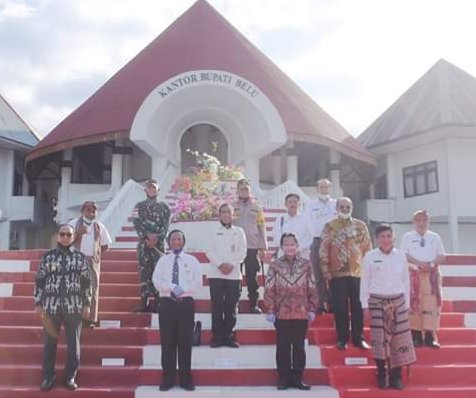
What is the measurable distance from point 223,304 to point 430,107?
13.6 meters

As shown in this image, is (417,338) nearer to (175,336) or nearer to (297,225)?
(297,225)

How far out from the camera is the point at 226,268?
5316 millimetres

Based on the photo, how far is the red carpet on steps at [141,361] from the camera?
484cm

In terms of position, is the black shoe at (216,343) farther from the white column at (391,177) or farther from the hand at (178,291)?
the white column at (391,177)

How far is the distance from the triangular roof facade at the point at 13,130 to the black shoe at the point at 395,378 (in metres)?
15.1

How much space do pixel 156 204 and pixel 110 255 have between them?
2032 millimetres

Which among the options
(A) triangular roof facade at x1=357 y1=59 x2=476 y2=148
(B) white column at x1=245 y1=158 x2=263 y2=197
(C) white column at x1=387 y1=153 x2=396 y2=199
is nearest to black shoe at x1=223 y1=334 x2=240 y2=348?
(B) white column at x1=245 y1=158 x2=263 y2=197

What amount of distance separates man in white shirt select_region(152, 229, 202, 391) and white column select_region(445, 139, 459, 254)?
487 inches

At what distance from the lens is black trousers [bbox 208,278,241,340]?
210 inches

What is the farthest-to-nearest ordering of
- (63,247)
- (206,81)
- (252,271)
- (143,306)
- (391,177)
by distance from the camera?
(391,177), (206,81), (143,306), (252,271), (63,247)

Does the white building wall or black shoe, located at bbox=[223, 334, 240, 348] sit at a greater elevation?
the white building wall

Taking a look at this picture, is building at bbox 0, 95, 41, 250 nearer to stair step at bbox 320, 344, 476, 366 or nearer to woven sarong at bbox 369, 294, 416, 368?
stair step at bbox 320, 344, 476, 366

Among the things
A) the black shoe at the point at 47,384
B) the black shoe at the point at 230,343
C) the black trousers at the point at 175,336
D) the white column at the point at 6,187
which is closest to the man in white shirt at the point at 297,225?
the black shoe at the point at 230,343

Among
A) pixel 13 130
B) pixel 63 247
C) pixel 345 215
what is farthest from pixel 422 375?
pixel 13 130
